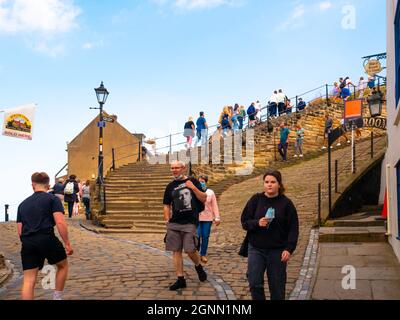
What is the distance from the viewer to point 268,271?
4.80 m

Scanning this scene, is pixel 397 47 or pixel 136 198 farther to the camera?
pixel 136 198

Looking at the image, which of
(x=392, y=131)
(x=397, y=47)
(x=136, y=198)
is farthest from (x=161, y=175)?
(x=397, y=47)

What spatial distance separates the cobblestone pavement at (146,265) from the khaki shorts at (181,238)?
1.87ft

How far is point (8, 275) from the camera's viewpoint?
791 cm

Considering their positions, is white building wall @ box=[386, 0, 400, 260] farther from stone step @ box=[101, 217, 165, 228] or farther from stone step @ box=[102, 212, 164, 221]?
stone step @ box=[102, 212, 164, 221]

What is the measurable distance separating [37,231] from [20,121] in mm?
5528

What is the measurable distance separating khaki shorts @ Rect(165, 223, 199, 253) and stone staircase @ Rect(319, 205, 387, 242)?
4.82m

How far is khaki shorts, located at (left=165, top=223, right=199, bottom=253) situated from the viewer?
6582 millimetres

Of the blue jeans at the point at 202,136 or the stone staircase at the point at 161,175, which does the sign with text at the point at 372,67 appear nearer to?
the stone staircase at the point at 161,175

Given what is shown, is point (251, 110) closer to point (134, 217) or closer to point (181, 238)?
point (134, 217)
